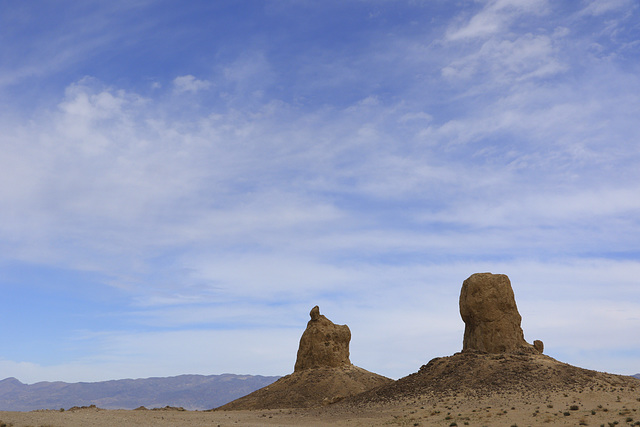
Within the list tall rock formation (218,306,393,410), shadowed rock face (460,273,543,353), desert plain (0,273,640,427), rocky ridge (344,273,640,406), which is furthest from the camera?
tall rock formation (218,306,393,410)

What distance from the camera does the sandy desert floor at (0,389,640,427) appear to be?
3180 centimetres

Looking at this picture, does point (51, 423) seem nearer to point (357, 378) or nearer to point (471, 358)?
point (471, 358)

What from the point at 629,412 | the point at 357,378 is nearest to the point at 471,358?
the point at 629,412

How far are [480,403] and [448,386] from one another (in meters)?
4.42

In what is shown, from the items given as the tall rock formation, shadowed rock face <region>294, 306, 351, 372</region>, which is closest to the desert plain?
the tall rock formation

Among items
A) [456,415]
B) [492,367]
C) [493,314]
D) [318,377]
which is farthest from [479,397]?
[318,377]

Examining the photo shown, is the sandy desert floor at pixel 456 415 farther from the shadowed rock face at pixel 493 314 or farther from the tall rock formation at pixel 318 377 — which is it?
the tall rock formation at pixel 318 377

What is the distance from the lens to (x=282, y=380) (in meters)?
63.5

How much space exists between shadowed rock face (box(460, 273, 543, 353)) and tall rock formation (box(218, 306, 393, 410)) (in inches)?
610

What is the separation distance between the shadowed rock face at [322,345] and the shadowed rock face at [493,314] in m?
21.5

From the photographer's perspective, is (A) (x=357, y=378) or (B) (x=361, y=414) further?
(A) (x=357, y=378)

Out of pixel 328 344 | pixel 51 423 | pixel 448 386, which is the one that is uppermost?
pixel 328 344

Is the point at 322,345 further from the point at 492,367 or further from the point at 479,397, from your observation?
the point at 479,397

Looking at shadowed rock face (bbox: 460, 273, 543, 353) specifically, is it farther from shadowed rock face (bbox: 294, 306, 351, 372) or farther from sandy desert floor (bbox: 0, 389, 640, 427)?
shadowed rock face (bbox: 294, 306, 351, 372)
